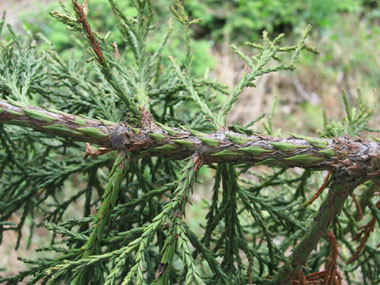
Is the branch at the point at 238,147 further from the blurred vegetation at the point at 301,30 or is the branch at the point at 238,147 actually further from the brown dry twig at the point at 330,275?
the blurred vegetation at the point at 301,30

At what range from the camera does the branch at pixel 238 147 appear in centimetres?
116

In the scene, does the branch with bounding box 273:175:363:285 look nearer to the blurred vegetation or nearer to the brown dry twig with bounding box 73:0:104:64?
the brown dry twig with bounding box 73:0:104:64

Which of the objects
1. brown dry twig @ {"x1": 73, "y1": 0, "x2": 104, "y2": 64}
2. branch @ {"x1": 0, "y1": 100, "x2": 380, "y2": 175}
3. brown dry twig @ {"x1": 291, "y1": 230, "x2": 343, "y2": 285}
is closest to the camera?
brown dry twig @ {"x1": 73, "y1": 0, "x2": 104, "y2": 64}

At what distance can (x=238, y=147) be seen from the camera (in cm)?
119

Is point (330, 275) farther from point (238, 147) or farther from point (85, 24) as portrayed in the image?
point (85, 24)

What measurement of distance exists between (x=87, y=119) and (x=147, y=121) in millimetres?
171

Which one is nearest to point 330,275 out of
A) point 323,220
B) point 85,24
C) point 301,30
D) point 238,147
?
point 323,220

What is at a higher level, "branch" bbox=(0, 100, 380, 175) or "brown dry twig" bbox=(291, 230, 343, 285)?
"branch" bbox=(0, 100, 380, 175)

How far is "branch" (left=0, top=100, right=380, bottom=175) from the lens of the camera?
1160mm

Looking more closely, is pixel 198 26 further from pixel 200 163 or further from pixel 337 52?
pixel 200 163

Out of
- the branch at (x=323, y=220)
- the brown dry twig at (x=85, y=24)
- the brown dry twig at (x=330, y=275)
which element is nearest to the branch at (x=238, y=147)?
the branch at (x=323, y=220)

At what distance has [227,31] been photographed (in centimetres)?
740

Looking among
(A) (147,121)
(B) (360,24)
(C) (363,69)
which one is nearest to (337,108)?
(C) (363,69)

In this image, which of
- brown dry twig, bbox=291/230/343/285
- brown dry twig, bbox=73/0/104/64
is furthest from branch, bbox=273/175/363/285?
brown dry twig, bbox=73/0/104/64
